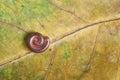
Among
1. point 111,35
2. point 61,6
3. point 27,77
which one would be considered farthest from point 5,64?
point 111,35

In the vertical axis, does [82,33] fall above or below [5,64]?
above

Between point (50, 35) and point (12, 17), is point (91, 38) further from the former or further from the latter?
point (12, 17)

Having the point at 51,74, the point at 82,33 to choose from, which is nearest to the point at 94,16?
the point at 82,33

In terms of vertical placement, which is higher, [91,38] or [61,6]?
[61,6]

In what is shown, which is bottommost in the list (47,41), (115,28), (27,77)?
(27,77)

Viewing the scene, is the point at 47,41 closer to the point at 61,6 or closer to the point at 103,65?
the point at 61,6
